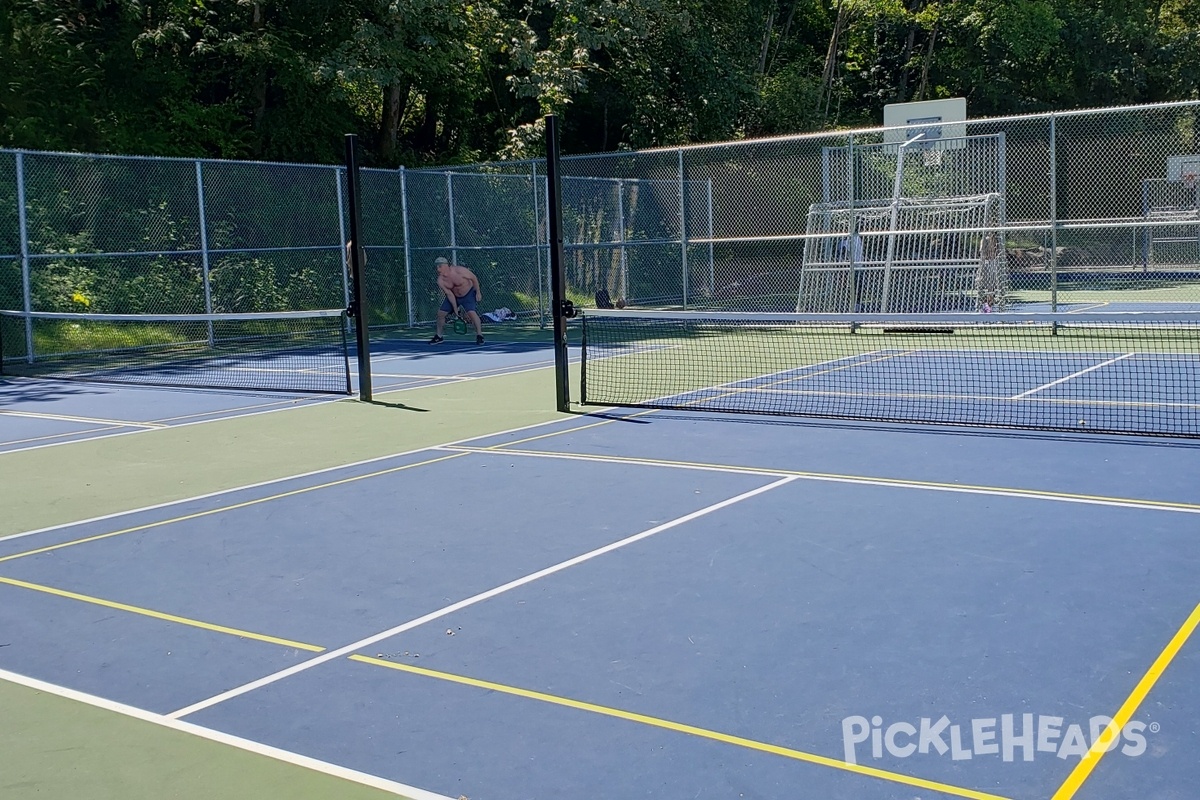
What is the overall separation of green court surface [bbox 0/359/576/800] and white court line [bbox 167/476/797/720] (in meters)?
0.31

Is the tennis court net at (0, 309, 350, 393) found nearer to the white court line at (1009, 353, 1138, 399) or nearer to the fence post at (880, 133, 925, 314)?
the white court line at (1009, 353, 1138, 399)

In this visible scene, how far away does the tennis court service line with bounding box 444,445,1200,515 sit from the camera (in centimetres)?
704

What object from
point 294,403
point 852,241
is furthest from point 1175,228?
point 294,403

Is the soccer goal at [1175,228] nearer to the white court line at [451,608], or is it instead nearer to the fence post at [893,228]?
the fence post at [893,228]

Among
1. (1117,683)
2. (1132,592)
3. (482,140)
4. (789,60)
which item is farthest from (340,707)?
(789,60)

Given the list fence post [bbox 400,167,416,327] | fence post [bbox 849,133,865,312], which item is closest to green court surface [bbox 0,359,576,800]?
fence post [bbox 849,133,865,312]

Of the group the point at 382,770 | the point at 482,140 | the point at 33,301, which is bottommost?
the point at 382,770

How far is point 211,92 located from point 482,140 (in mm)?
7180

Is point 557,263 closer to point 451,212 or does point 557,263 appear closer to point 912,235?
point 912,235

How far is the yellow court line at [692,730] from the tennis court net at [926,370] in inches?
204

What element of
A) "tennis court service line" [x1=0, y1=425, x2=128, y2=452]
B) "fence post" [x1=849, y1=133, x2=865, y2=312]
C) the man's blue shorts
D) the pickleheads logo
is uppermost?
"fence post" [x1=849, y1=133, x2=865, y2=312]

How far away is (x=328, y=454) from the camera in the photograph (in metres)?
9.60

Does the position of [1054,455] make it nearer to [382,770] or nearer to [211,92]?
[382,770]

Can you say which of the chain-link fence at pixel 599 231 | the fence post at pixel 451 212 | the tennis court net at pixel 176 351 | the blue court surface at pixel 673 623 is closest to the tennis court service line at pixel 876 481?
the blue court surface at pixel 673 623
